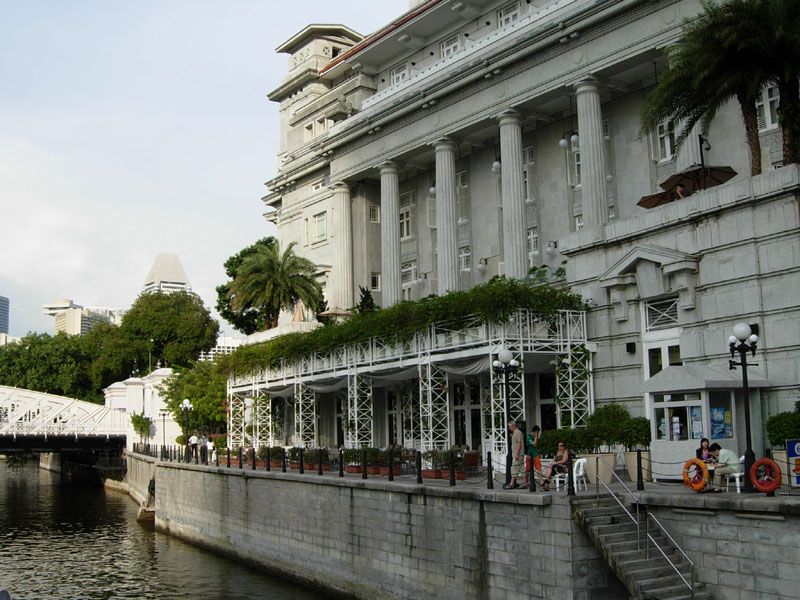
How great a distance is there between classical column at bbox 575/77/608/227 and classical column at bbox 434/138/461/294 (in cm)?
769

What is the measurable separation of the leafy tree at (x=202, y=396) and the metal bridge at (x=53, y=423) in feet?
31.3

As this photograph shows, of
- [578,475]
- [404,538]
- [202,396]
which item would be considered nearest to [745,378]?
[578,475]

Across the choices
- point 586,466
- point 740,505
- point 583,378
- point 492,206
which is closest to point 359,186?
point 492,206

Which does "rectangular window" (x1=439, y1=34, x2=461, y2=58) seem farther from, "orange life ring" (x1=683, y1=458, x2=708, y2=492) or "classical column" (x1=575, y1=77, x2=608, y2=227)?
"orange life ring" (x1=683, y1=458, x2=708, y2=492)

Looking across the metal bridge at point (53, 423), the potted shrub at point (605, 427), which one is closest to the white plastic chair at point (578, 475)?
the potted shrub at point (605, 427)

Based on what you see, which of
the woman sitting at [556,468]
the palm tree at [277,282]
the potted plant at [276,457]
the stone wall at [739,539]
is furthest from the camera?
the palm tree at [277,282]

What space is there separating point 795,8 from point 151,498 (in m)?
36.3

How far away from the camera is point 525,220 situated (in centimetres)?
3659

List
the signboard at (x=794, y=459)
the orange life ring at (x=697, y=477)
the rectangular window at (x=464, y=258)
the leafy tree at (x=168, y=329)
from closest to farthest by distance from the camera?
the signboard at (x=794, y=459), the orange life ring at (x=697, y=477), the rectangular window at (x=464, y=258), the leafy tree at (x=168, y=329)

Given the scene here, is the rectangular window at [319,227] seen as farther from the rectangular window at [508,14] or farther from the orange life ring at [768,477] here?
the orange life ring at [768,477]

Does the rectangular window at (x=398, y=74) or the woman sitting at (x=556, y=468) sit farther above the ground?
the rectangular window at (x=398, y=74)

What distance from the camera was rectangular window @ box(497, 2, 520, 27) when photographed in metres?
40.6

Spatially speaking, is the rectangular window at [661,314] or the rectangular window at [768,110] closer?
the rectangular window at [661,314]

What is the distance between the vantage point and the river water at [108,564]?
25562 mm
